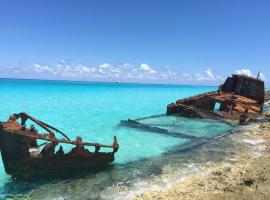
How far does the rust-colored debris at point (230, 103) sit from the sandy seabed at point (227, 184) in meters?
13.1

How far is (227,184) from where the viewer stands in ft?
29.9

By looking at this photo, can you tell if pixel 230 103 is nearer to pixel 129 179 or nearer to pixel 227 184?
pixel 129 179

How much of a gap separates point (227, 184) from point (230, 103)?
1803cm

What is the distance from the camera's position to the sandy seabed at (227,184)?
818 cm

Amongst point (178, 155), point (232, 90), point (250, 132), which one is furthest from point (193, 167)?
point (232, 90)

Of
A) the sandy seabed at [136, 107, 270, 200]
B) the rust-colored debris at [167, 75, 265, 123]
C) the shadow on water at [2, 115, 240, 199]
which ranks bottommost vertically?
the shadow on water at [2, 115, 240, 199]

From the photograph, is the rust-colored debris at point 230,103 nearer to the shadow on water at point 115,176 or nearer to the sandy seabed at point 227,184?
the shadow on water at point 115,176

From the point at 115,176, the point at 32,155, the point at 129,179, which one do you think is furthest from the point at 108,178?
the point at 32,155

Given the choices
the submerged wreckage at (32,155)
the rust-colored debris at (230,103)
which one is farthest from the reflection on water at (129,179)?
the rust-colored debris at (230,103)

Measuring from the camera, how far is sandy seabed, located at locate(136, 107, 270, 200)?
322 inches

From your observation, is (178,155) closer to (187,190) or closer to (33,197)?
(187,190)

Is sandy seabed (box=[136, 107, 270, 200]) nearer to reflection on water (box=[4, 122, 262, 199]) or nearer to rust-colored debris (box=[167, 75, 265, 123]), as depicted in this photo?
reflection on water (box=[4, 122, 262, 199])

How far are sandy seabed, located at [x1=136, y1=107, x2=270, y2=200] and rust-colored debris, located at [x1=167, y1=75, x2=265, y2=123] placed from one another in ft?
43.0

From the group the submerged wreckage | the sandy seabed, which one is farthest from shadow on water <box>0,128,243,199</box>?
the sandy seabed
